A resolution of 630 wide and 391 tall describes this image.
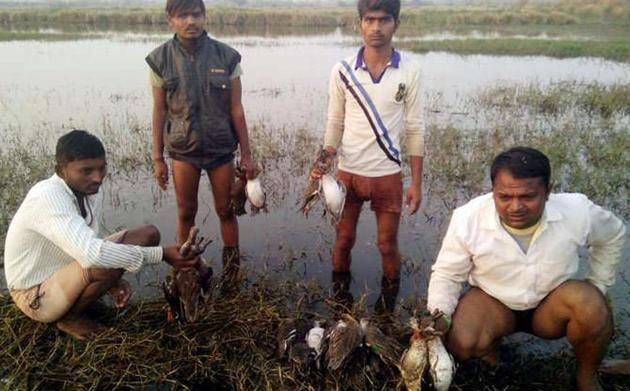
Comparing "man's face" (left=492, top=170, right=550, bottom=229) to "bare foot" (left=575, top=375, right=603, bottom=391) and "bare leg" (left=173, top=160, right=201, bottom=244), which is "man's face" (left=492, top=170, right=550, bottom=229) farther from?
"bare leg" (left=173, top=160, right=201, bottom=244)

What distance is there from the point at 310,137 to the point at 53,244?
5.46m

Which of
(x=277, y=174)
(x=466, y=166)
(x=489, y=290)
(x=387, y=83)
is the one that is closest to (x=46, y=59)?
(x=277, y=174)

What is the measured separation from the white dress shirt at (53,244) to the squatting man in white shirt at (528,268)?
1.82 m

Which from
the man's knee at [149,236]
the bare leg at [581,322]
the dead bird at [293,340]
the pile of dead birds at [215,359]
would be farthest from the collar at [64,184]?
the bare leg at [581,322]

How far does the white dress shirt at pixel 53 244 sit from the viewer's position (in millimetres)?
2920

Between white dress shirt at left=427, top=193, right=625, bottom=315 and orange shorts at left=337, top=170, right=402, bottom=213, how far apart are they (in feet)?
2.69

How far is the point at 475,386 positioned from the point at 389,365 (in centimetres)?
57

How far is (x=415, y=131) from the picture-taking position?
3664 millimetres

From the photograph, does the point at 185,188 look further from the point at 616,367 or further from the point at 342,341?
the point at 616,367

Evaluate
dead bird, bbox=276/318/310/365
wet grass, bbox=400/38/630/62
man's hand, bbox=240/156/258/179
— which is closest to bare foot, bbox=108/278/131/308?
dead bird, bbox=276/318/310/365

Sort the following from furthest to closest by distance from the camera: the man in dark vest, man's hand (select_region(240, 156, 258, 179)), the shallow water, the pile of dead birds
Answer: the shallow water, man's hand (select_region(240, 156, 258, 179)), the man in dark vest, the pile of dead birds

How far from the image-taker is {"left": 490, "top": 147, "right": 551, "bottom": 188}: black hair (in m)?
2.62

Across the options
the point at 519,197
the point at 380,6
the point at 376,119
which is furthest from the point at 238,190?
the point at 519,197

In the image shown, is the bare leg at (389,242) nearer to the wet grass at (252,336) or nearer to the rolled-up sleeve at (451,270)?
the wet grass at (252,336)
